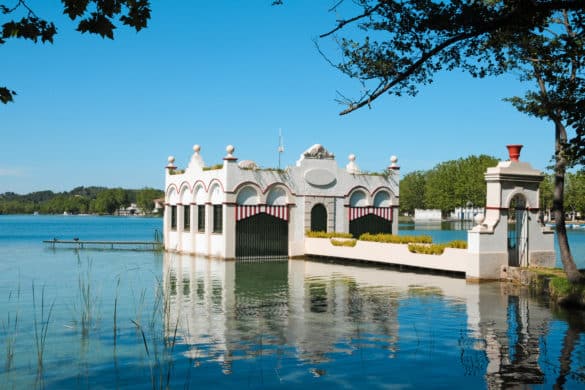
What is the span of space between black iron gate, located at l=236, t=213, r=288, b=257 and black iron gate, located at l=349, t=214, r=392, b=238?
436cm

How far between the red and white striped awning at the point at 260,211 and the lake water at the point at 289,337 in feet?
35.7

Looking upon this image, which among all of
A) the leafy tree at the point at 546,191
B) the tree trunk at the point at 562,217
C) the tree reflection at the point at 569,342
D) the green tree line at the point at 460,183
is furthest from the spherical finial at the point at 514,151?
the green tree line at the point at 460,183

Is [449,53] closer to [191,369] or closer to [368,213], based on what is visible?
[191,369]

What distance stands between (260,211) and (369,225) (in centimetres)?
709

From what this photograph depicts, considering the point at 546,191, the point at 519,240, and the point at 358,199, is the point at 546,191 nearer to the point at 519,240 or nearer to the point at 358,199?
the point at 358,199

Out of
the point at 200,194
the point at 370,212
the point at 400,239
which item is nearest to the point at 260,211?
the point at 200,194

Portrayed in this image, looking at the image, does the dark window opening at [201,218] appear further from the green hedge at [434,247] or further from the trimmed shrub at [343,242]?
the green hedge at [434,247]

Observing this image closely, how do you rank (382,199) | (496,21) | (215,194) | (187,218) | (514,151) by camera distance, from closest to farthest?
(496,21)
(514,151)
(215,194)
(382,199)
(187,218)

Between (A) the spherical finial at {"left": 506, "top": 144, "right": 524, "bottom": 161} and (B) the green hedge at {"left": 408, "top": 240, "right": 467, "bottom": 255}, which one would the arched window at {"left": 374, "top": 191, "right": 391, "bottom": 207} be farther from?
(A) the spherical finial at {"left": 506, "top": 144, "right": 524, "bottom": 161}

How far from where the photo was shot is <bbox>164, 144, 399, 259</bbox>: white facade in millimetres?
35406

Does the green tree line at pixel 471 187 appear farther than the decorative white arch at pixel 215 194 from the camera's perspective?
Yes

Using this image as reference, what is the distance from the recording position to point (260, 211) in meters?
36.1

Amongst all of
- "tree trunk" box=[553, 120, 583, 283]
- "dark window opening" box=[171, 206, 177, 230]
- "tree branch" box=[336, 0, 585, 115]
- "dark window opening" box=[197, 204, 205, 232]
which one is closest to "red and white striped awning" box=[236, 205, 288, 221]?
"dark window opening" box=[197, 204, 205, 232]

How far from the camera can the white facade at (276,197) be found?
1394 inches
